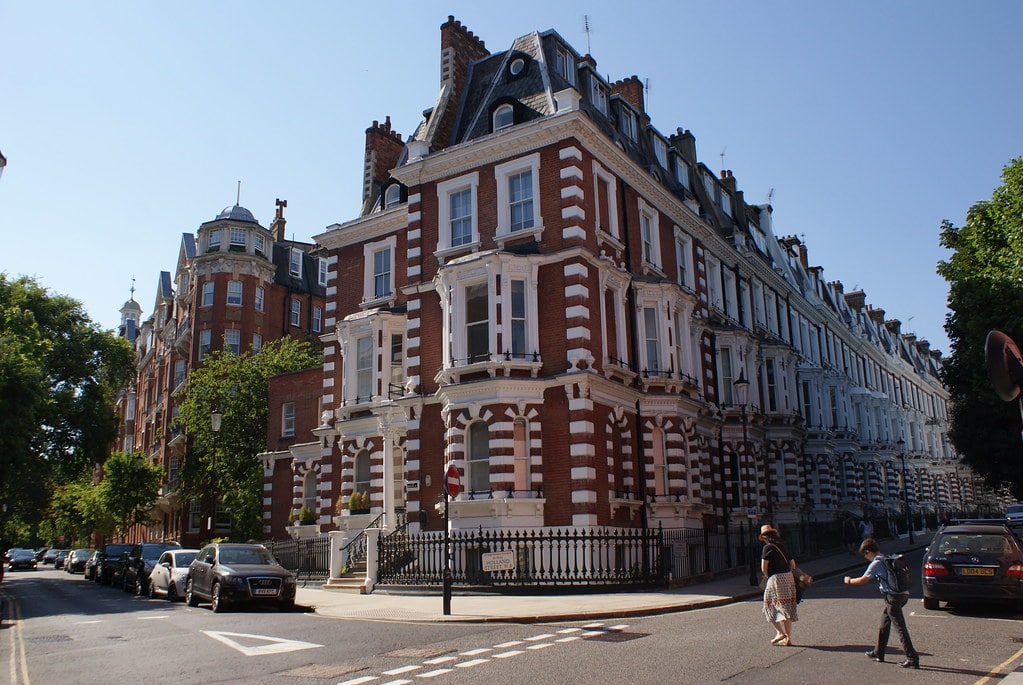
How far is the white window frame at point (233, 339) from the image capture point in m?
56.0

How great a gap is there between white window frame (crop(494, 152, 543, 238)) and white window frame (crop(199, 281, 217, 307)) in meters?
35.5

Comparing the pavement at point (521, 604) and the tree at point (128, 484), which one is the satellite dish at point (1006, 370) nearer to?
the pavement at point (521, 604)

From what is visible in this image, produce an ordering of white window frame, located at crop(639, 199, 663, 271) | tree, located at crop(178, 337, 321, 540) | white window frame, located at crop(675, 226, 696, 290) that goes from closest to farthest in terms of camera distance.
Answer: white window frame, located at crop(639, 199, 663, 271) → white window frame, located at crop(675, 226, 696, 290) → tree, located at crop(178, 337, 321, 540)

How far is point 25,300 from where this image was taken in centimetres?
4491

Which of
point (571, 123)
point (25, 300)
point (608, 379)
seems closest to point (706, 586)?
point (608, 379)

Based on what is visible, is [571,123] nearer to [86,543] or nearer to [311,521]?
[311,521]

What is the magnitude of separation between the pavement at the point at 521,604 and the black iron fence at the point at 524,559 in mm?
615

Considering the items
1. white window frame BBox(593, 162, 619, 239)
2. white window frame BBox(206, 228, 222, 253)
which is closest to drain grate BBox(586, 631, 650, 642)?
white window frame BBox(593, 162, 619, 239)

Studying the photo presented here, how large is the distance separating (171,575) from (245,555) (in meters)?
4.97

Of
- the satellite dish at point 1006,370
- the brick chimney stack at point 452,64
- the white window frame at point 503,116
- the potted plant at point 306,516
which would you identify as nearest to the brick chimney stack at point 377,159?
the brick chimney stack at point 452,64

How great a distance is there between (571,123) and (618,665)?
720 inches

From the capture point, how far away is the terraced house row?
79.6ft

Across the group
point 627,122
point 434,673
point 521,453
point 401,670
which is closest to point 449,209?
point 521,453

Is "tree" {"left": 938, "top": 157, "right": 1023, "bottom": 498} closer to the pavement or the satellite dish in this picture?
the pavement
